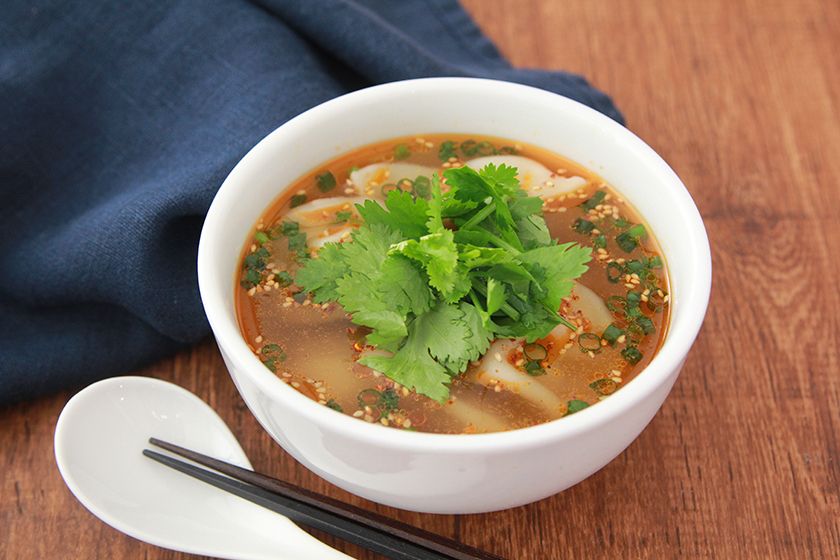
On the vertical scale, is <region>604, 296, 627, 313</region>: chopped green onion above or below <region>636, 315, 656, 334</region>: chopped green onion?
above

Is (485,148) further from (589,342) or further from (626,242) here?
(589,342)

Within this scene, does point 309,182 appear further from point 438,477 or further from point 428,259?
point 438,477

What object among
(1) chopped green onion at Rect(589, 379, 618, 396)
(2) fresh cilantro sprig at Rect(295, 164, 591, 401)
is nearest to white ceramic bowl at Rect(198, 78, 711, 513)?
(1) chopped green onion at Rect(589, 379, 618, 396)

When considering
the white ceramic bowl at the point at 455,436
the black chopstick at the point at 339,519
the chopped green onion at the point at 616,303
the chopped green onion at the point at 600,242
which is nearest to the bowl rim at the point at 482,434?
the white ceramic bowl at the point at 455,436

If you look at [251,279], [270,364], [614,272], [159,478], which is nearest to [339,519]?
[270,364]

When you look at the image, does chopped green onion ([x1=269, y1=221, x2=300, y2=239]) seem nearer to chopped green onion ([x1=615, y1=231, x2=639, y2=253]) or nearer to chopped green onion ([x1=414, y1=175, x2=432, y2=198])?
chopped green onion ([x1=414, y1=175, x2=432, y2=198])

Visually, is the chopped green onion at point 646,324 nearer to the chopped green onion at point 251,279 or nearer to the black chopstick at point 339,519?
the black chopstick at point 339,519

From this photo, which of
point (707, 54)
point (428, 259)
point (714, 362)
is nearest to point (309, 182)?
point (428, 259)
